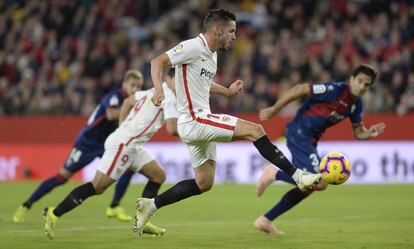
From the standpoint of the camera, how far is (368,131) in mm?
11242

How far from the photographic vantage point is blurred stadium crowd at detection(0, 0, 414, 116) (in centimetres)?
2123

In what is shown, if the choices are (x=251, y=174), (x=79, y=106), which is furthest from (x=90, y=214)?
(x=79, y=106)

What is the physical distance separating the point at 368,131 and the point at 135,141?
3064 mm

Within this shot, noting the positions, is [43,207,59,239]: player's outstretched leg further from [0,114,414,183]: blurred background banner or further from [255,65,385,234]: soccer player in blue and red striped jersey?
[0,114,414,183]: blurred background banner

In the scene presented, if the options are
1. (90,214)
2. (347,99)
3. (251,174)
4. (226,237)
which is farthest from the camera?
(251,174)

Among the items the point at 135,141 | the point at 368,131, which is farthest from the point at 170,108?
the point at 368,131

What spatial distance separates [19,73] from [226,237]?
1558 centimetres

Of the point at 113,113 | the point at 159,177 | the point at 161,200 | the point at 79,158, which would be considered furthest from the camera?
the point at 79,158

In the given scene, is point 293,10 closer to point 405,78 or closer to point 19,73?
point 405,78

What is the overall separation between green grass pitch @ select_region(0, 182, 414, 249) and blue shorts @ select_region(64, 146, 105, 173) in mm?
761

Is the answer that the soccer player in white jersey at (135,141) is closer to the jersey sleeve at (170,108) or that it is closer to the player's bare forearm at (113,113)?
the jersey sleeve at (170,108)

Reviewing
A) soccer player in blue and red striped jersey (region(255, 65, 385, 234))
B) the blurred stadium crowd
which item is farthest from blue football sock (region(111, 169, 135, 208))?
the blurred stadium crowd

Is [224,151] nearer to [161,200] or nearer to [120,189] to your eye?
[120,189]

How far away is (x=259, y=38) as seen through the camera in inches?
908
